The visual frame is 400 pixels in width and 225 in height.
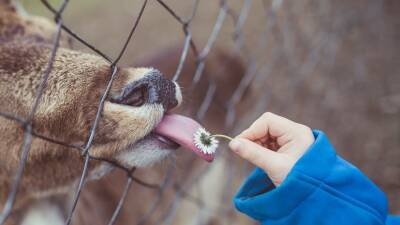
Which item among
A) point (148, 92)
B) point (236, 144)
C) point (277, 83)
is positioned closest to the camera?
point (236, 144)

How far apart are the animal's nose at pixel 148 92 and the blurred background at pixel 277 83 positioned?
1.02 m

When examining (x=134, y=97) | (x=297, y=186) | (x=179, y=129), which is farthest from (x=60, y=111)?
(x=297, y=186)

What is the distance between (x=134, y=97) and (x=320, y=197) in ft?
1.64

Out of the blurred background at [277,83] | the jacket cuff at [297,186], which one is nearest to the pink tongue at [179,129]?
the jacket cuff at [297,186]

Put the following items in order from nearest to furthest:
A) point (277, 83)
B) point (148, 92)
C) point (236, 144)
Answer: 1. point (236, 144)
2. point (148, 92)
3. point (277, 83)

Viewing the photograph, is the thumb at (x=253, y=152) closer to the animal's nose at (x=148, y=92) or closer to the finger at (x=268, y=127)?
the finger at (x=268, y=127)

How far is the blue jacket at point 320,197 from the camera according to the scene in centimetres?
114

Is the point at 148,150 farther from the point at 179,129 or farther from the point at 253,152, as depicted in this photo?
the point at 253,152

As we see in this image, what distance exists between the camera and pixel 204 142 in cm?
116

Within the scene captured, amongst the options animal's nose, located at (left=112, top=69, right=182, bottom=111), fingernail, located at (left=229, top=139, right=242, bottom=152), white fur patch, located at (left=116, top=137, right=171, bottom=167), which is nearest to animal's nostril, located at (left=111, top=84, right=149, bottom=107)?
animal's nose, located at (left=112, top=69, right=182, bottom=111)

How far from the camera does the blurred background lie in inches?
101

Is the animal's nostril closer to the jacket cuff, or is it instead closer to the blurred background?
the jacket cuff

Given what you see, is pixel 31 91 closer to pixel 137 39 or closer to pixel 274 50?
pixel 274 50

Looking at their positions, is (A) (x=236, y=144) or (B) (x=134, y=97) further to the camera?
(B) (x=134, y=97)
